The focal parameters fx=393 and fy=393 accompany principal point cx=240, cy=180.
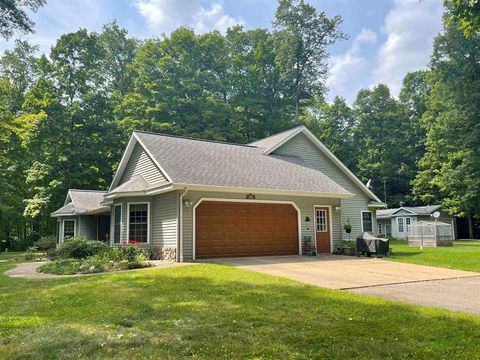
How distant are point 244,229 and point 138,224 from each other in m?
4.18

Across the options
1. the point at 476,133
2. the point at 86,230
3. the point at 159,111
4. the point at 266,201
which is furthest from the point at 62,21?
the point at 476,133

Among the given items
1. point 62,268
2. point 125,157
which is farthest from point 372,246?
point 62,268

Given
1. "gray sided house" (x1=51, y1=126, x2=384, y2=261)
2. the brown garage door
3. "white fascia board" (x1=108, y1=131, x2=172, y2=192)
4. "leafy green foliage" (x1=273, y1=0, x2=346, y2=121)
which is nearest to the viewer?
"gray sided house" (x1=51, y1=126, x2=384, y2=261)

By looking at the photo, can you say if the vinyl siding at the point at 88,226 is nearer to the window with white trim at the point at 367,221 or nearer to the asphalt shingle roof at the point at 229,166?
the asphalt shingle roof at the point at 229,166

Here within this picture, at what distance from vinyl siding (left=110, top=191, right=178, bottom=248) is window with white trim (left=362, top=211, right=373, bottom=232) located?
485 inches

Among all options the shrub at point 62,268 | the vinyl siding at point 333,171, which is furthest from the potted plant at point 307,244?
the shrub at point 62,268

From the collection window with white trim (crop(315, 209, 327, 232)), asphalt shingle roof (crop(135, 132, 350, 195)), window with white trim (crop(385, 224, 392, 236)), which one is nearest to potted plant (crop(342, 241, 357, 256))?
window with white trim (crop(315, 209, 327, 232))

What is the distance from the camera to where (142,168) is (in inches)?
665

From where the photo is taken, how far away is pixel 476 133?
109ft

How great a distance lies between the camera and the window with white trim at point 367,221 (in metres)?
22.2

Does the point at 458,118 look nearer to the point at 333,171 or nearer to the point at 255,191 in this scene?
the point at 333,171

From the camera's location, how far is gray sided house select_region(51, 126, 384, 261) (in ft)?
46.4

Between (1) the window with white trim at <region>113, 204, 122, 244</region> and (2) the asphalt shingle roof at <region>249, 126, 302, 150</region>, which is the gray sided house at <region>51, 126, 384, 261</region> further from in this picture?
(2) the asphalt shingle roof at <region>249, 126, 302, 150</region>

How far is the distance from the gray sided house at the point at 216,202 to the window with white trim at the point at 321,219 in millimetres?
45
